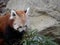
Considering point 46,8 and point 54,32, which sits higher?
point 46,8

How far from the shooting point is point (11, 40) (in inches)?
168

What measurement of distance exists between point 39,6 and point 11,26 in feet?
4.20

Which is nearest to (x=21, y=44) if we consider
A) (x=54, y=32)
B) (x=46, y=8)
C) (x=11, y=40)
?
(x=11, y=40)

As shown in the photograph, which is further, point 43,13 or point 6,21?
point 43,13

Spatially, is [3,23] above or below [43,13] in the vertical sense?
above

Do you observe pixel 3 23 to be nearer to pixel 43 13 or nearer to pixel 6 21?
pixel 6 21

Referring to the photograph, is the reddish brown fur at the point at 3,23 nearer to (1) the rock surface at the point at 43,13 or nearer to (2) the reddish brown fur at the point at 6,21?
(2) the reddish brown fur at the point at 6,21

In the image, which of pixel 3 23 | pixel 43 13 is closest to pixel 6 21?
pixel 3 23

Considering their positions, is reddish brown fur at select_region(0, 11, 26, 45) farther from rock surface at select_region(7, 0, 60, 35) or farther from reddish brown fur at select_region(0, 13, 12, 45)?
rock surface at select_region(7, 0, 60, 35)

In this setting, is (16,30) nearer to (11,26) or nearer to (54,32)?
(11,26)

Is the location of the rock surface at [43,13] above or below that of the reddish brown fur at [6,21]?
below

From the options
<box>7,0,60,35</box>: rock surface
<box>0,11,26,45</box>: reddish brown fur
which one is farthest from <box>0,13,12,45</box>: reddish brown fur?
<box>7,0,60,35</box>: rock surface

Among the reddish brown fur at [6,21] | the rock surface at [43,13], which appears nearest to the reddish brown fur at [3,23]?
the reddish brown fur at [6,21]

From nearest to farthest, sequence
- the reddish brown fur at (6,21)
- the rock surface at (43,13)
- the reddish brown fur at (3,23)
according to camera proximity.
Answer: the reddish brown fur at (6,21), the reddish brown fur at (3,23), the rock surface at (43,13)
